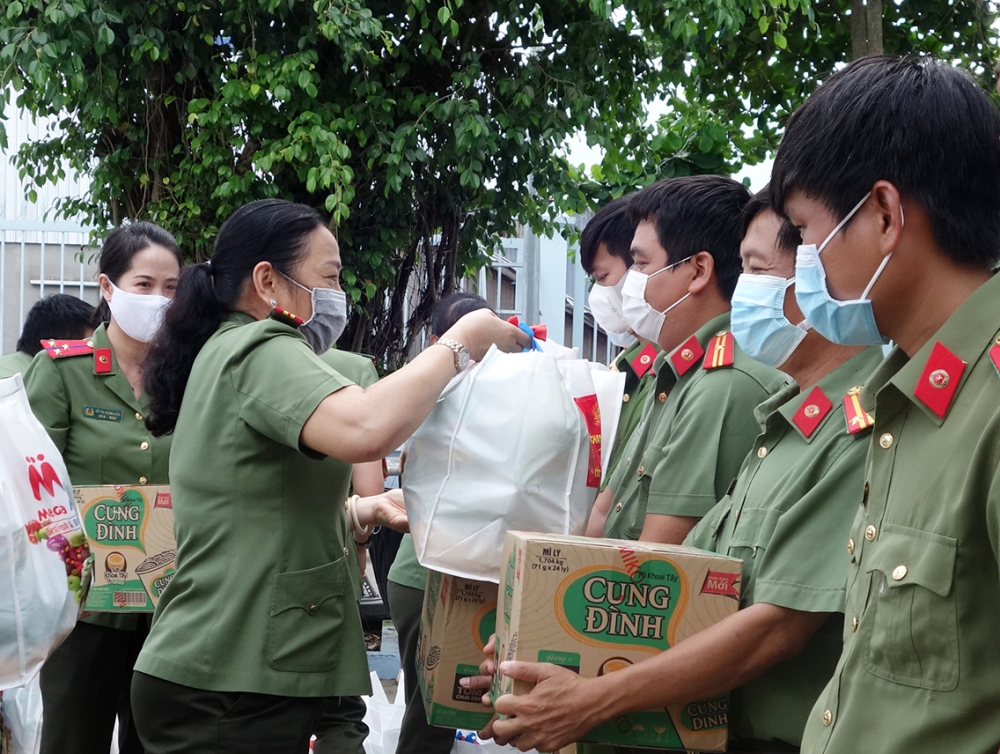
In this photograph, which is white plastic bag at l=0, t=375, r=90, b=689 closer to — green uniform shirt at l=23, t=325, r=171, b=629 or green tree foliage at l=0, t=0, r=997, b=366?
green uniform shirt at l=23, t=325, r=171, b=629

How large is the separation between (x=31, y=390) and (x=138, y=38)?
2892mm

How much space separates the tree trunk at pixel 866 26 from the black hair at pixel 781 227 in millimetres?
Answer: 3193

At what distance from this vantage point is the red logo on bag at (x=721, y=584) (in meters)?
1.84

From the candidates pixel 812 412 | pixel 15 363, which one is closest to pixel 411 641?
pixel 812 412

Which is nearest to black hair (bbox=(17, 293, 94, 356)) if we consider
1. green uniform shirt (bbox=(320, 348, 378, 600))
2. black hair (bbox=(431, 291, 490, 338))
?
green uniform shirt (bbox=(320, 348, 378, 600))

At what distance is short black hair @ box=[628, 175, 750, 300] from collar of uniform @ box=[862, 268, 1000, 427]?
1284 mm

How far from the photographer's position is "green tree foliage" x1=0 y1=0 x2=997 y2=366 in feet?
18.1

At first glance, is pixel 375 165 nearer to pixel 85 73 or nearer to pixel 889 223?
pixel 85 73

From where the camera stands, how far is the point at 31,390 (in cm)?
320

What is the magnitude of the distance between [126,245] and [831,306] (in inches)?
105

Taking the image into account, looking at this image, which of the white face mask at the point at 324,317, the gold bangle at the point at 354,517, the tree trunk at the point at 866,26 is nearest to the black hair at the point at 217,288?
the white face mask at the point at 324,317

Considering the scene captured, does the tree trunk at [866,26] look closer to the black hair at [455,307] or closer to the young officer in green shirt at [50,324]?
the black hair at [455,307]

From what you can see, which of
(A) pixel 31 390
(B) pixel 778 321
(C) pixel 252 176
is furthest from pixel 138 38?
(B) pixel 778 321

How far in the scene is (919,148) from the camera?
135 centimetres
